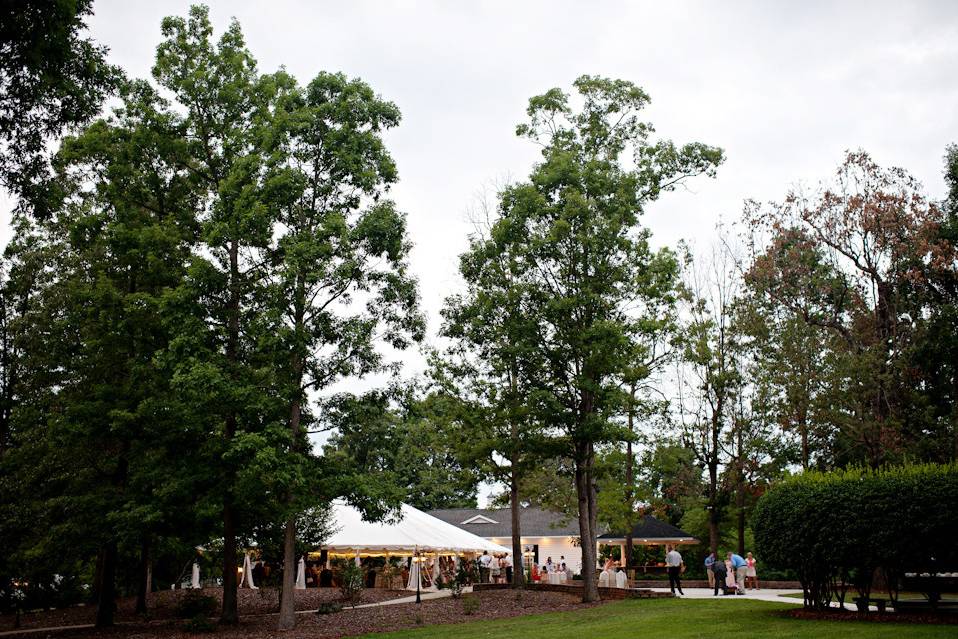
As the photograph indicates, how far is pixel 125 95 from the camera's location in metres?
22.2

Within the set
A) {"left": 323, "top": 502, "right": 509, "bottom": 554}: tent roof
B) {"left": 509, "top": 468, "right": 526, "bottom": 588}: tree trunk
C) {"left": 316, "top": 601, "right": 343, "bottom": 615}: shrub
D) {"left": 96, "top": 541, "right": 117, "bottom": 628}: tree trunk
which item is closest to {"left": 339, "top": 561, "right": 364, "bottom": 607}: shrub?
{"left": 323, "top": 502, "right": 509, "bottom": 554}: tent roof

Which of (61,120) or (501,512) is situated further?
(501,512)

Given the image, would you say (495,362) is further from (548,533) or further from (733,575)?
(548,533)

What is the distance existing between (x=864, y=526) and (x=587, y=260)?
12.2 meters

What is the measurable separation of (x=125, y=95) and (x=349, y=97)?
642 centimetres

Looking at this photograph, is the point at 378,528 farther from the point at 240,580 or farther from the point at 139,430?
the point at 139,430

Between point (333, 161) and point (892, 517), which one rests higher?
point (333, 161)

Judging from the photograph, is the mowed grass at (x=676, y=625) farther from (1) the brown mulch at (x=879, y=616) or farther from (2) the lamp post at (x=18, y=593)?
(2) the lamp post at (x=18, y=593)

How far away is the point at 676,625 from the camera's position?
15.3 m

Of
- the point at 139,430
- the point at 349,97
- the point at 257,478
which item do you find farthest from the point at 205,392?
the point at 349,97

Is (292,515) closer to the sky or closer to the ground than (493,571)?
closer to the sky

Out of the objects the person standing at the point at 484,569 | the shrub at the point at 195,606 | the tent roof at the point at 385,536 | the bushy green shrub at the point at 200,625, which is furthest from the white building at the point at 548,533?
the bushy green shrub at the point at 200,625

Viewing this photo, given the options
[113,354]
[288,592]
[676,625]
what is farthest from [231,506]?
[676,625]

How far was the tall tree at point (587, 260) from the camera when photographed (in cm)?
2333
